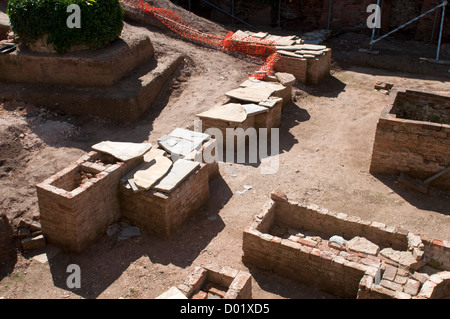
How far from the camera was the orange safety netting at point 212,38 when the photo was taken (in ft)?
46.4

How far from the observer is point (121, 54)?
1163 centimetres

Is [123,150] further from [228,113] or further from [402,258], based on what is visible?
[402,258]

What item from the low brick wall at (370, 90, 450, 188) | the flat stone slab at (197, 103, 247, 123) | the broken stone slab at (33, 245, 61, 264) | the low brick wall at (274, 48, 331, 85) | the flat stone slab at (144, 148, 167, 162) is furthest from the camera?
the low brick wall at (274, 48, 331, 85)

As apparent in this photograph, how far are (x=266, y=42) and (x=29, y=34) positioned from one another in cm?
670

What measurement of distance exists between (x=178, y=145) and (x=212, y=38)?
6952 millimetres

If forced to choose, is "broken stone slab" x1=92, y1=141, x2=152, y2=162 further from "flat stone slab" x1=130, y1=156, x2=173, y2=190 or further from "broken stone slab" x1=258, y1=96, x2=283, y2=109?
"broken stone slab" x1=258, y1=96, x2=283, y2=109

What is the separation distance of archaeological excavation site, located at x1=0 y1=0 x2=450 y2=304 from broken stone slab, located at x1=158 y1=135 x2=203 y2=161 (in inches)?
1.2

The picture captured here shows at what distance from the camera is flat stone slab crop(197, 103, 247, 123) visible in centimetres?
988

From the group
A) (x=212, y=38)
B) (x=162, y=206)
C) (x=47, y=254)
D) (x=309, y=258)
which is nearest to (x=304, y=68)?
(x=212, y=38)

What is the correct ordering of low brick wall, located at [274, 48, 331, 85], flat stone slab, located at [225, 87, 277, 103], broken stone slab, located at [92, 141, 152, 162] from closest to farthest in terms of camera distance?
broken stone slab, located at [92, 141, 152, 162] < flat stone slab, located at [225, 87, 277, 103] < low brick wall, located at [274, 48, 331, 85]

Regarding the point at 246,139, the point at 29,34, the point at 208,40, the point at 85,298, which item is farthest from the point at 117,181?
the point at 208,40

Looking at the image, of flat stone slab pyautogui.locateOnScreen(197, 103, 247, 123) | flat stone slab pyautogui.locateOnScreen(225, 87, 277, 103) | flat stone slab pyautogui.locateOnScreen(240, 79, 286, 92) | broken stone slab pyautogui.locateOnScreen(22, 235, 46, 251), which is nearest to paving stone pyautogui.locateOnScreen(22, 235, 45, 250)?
broken stone slab pyautogui.locateOnScreen(22, 235, 46, 251)

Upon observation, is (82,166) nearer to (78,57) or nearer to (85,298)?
(85,298)

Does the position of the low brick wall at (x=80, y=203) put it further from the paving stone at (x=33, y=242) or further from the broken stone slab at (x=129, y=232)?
the broken stone slab at (x=129, y=232)
